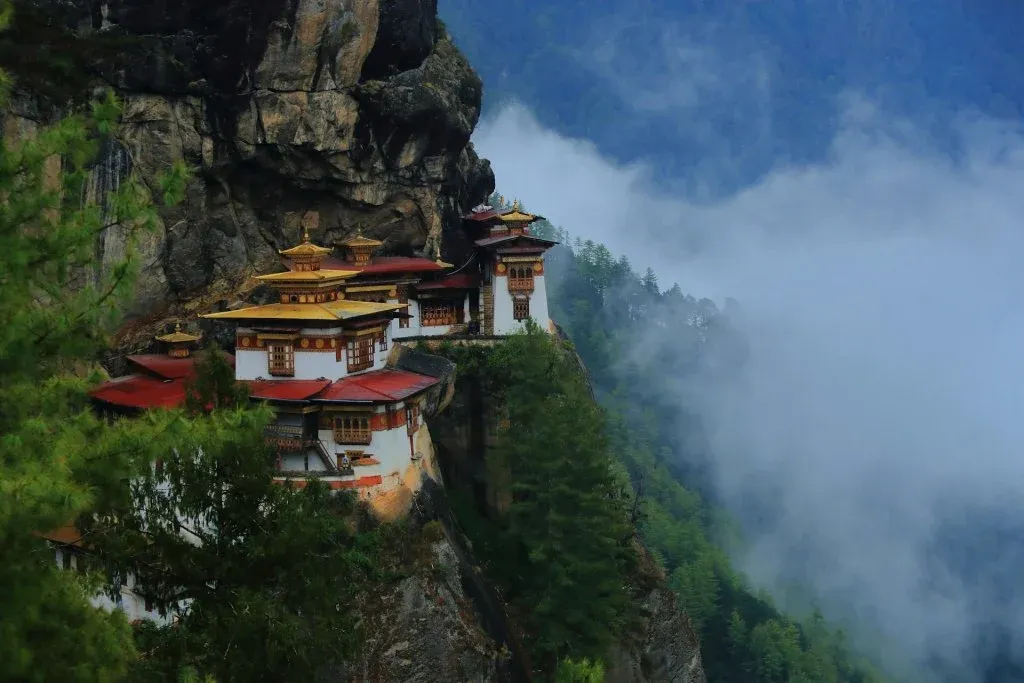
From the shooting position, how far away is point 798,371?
125 meters

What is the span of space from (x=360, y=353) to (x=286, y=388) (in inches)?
105

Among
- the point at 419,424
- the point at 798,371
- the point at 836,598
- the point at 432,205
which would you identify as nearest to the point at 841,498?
the point at 836,598

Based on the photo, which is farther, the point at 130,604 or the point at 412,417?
the point at 412,417

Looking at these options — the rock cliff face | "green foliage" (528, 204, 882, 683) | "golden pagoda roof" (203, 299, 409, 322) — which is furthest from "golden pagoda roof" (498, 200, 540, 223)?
"green foliage" (528, 204, 882, 683)

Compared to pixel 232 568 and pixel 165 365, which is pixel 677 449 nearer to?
pixel 165 365

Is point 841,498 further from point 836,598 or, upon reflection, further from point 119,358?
point 119,358

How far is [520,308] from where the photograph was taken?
3722cm

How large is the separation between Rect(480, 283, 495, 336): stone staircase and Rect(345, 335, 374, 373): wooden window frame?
8256 mm

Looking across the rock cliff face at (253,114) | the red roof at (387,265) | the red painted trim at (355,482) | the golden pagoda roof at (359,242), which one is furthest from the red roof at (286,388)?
the golden pagoda roof at (359,242)

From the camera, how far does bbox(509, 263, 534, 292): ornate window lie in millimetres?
37188

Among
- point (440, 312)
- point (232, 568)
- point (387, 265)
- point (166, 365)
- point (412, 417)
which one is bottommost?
point (232, 568)

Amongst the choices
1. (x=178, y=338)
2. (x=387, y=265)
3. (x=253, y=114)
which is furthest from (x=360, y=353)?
(x=253, y=114)

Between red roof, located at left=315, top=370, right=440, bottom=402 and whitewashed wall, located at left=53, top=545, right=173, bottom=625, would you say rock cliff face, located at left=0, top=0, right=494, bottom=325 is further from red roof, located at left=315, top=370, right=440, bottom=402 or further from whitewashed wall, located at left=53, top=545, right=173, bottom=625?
whitewashed wall, located at left=53, top=545, right=173, bottom=625

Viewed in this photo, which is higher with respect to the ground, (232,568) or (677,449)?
(232,568)
